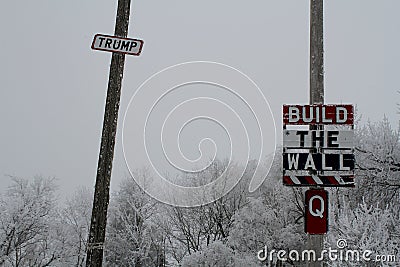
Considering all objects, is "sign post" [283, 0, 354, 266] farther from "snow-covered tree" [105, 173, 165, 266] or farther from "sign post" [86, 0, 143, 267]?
"snow-covered tree" [105, 173, 165, 266]

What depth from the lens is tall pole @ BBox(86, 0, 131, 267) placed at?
5.03 m

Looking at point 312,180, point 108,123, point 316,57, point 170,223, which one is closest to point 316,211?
point 312,180

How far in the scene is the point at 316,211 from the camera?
5.38 metres

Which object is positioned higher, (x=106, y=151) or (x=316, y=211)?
(x=106, y=151)

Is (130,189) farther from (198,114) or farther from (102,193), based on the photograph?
(102,193)

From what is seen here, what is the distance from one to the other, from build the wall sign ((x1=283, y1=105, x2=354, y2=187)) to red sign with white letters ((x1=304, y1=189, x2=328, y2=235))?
0.21 meters

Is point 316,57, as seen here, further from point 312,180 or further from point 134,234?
point 134,234

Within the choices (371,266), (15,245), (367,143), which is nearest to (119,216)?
(15,245)

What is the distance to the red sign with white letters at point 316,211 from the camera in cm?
537

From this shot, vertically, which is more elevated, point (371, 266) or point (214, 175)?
point (214, 175)

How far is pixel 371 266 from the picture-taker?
35.3 feet

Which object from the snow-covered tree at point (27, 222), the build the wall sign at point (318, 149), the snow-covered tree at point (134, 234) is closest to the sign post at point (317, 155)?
the build the wall sign at point (318, 149)

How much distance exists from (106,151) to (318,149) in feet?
7.77

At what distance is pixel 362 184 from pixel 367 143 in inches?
90.0
